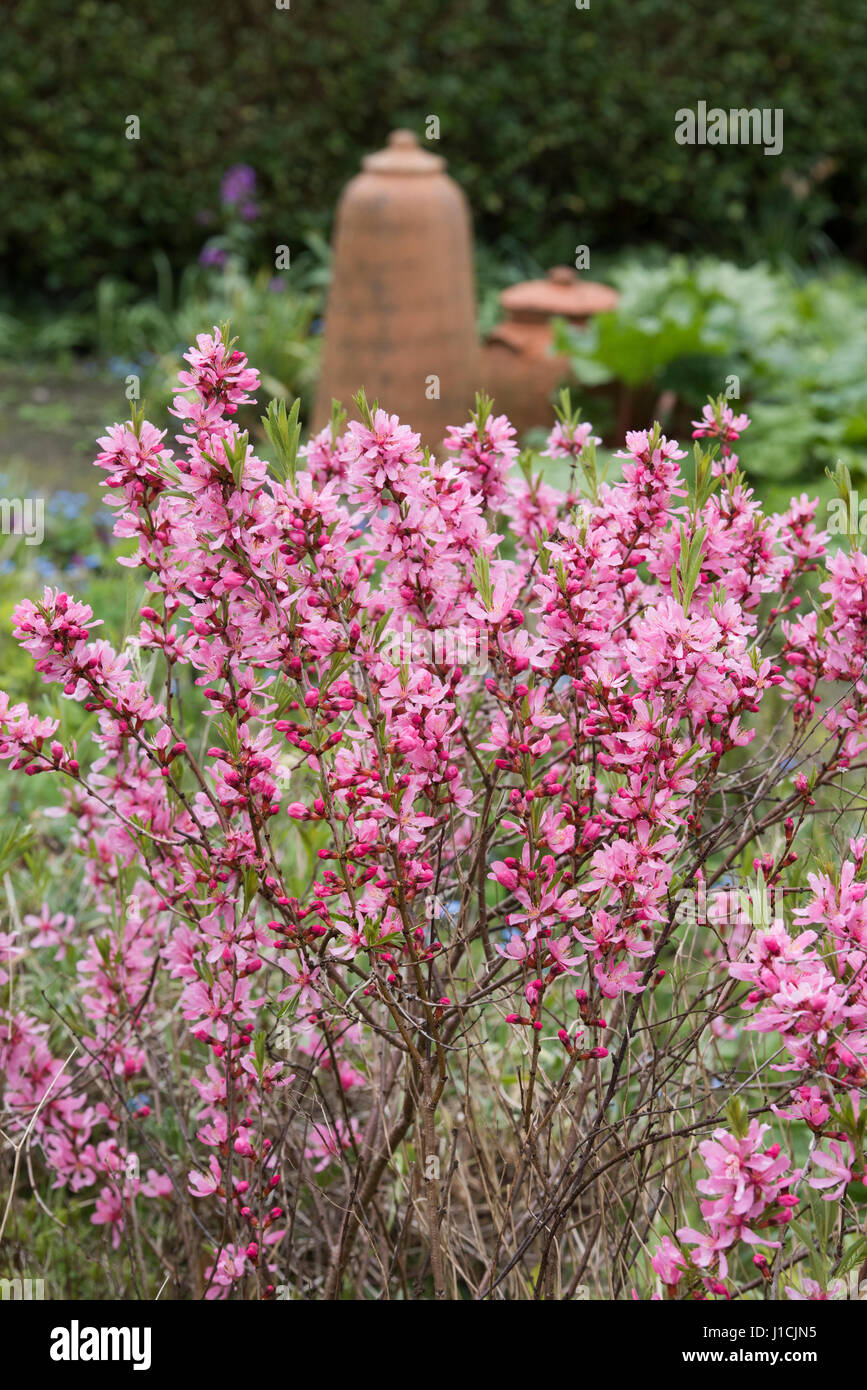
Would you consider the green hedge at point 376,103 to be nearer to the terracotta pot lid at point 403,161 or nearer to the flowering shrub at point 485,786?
the terracotta pot lid at point 403,161

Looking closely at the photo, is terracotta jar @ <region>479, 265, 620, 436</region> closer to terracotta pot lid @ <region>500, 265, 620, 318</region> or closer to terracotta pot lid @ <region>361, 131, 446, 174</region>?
terracotta pot lid @ <region>500, 265, 620, 318</region>

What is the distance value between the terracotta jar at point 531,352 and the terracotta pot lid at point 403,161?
2.52 feet

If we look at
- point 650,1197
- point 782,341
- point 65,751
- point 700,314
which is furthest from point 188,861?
point 782,341

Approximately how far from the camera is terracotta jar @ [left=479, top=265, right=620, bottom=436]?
5777 millimetres

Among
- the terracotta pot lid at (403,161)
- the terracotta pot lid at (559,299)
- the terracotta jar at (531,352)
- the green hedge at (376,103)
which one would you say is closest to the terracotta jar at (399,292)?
the terracotta pot lid at (403,161)

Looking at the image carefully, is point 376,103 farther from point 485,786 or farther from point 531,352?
point 485,786

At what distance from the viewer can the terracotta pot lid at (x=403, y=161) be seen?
5.23 metres

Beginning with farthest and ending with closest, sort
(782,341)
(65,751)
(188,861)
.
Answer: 1. (782,341)
2. (188,861)
3. (65,751)

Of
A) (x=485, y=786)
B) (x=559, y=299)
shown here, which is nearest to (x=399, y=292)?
(x=559, y=299)

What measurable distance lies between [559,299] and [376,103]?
2.50m
